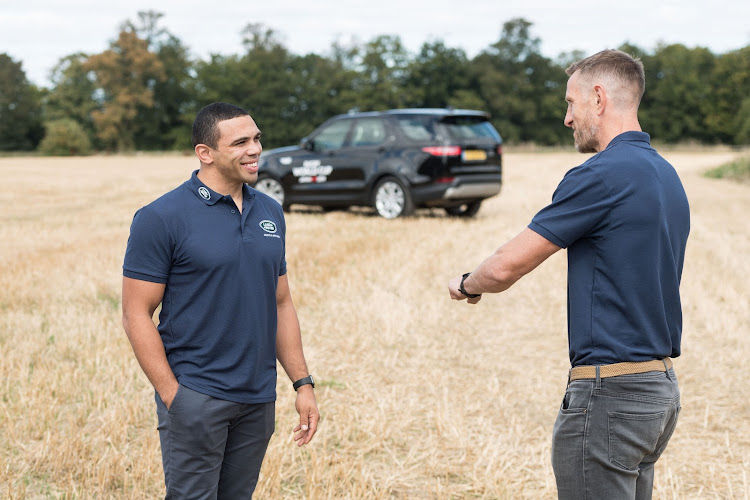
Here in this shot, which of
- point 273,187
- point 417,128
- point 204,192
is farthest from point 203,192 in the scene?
point 273,187

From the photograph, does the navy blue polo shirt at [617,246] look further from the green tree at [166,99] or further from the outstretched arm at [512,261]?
the green tree at [166,99]

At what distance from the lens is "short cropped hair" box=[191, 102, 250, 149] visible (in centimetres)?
303

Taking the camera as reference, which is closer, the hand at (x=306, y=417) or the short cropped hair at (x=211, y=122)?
the short cropped hair at (x=211, y=122)

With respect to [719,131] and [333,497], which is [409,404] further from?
[719,131]

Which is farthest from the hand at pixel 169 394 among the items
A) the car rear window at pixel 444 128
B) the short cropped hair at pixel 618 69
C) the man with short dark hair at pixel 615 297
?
the car rear window at pixel 444 128

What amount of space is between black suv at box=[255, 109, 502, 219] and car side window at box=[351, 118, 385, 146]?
0.06ft

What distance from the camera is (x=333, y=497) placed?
168 inches

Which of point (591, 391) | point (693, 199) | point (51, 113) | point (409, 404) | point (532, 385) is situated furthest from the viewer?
point (51, 113)

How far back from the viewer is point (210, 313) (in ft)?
9.48

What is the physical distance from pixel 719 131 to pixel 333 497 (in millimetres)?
84779

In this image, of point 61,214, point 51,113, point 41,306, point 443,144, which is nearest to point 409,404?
point 41,306

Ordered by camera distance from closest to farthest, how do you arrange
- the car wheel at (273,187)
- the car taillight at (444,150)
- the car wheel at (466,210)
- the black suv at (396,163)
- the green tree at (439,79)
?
1. the car taillight at (444,150)
2. the black suv at (396,163)
3. the car wheel at (466,210)
4. the car wheel at (273,187)
5. the green tree at (439,79)

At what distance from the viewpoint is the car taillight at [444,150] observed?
1414 centimetres

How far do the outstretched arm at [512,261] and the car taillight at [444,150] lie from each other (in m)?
11.4
